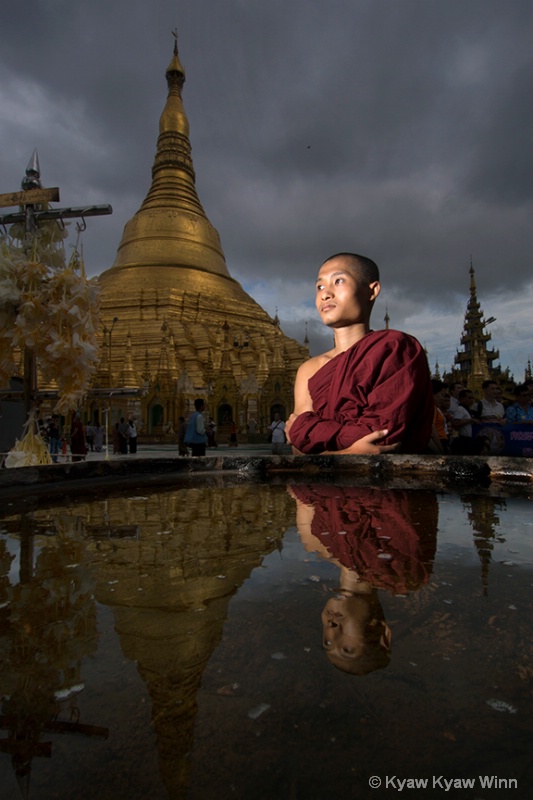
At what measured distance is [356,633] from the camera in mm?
1032

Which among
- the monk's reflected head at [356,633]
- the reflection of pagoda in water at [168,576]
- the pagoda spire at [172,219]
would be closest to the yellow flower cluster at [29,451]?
the reflection of pagoda in water at [168,576]

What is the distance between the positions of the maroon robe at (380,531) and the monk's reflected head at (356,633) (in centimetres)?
13

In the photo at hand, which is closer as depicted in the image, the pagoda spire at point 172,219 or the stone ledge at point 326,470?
the stone ledge at point 326,470

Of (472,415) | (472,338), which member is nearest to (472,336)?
(472,338)

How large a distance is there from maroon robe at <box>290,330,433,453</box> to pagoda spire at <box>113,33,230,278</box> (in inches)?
1074

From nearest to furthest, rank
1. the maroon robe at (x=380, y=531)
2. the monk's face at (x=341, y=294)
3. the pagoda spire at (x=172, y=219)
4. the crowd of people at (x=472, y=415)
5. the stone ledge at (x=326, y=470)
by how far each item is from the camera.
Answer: the maroon robe at (x=380, y=531), the stone ledge at (x=326, y=470), the monk's face at (x=341, y=294), the crowd of people at (x=472, y=415), the pagoda spire at (x=172, y=219)

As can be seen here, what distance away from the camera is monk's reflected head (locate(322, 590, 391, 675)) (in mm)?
913

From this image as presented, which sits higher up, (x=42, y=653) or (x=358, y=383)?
(x=358, y=383)

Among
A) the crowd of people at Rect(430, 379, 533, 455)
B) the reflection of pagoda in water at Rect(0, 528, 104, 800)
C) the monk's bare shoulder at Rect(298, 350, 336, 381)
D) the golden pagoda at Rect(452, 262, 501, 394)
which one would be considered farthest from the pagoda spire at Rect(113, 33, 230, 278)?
the reflection of pagoda in water at Rect(0, 528, 104, 800)

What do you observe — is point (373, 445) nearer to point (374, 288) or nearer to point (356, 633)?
point (374, 288)

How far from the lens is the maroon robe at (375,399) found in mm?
3631

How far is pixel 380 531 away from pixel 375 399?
1836 mm

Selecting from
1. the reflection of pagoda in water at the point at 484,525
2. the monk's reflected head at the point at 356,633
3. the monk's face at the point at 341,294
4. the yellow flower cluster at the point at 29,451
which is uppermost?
the monk's face at the point at 341,294

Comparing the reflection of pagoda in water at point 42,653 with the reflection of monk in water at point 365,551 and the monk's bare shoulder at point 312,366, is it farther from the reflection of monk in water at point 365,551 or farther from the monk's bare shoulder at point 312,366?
the monk's bare shoulder at point 312,366
